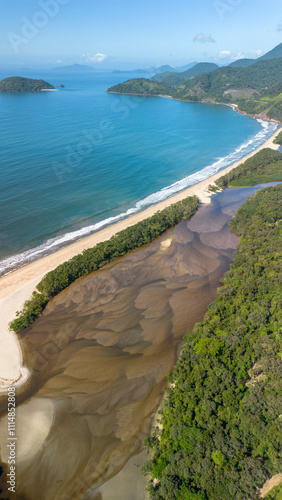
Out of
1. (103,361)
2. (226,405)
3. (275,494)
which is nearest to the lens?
(275,494)

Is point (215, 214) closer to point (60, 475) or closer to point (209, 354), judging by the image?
point (209, 354)

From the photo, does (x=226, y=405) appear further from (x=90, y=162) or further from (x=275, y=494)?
(x=90, y=162)

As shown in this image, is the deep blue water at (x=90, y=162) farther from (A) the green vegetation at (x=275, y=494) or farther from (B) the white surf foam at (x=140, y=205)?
(A) the green vegetation at (x=275, y=494)

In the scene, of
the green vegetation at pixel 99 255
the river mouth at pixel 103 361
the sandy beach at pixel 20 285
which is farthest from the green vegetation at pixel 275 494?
the green vegetation at pixel 99 255

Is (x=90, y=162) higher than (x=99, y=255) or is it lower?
higher

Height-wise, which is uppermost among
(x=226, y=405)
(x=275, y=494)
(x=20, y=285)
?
(x=20, y=285)

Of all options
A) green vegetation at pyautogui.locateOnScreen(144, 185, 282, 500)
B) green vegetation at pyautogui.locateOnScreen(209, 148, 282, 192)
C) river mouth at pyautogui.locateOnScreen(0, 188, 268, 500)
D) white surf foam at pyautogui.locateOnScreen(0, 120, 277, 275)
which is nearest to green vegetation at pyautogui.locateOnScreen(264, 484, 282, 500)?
green vegetation at pyautogui.locateOnScreen(144, 185, 282, 500)

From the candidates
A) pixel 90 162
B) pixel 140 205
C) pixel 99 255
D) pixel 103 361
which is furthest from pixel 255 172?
pixel 103 361
